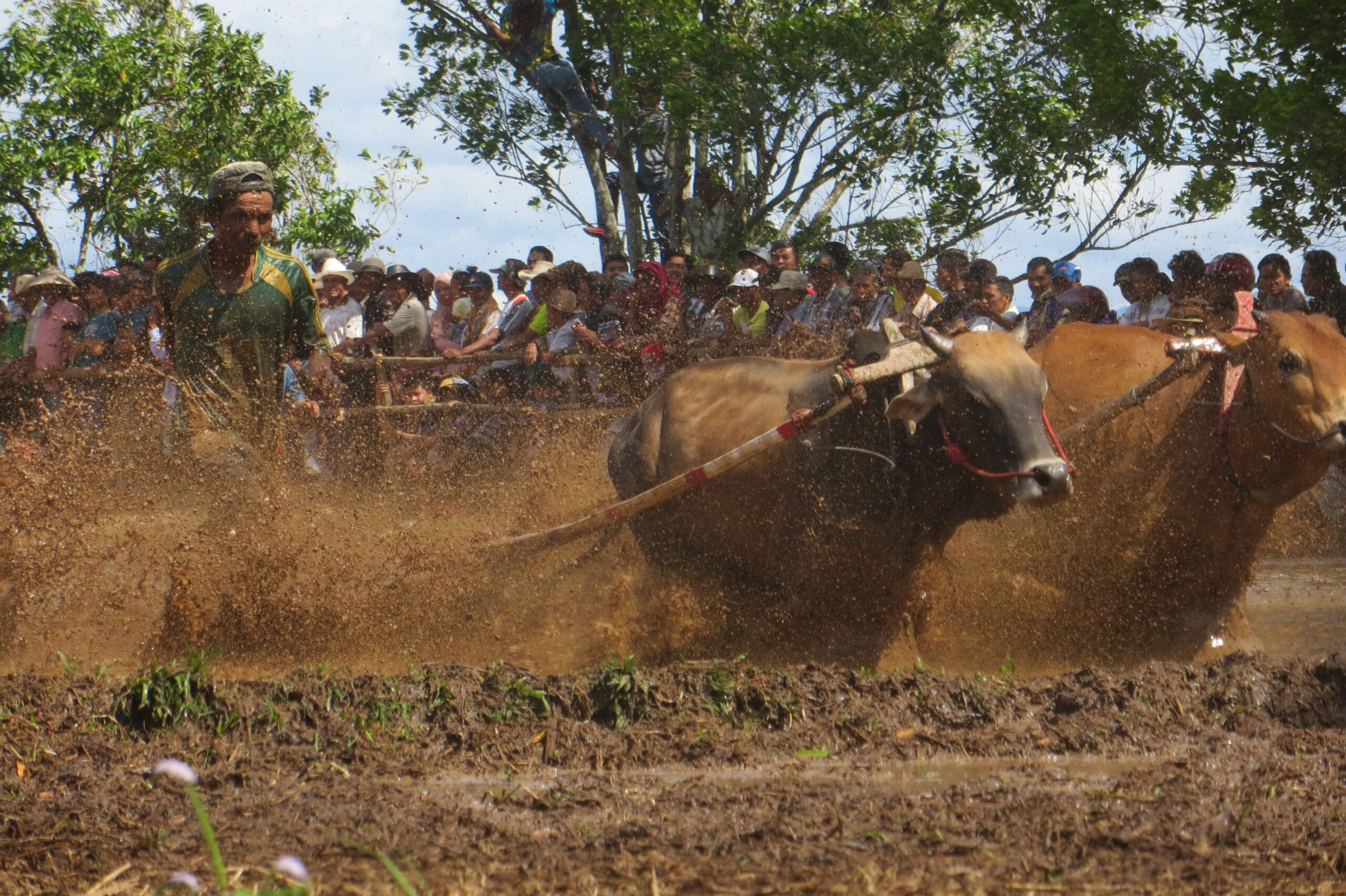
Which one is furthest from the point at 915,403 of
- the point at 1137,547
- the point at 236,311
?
the point at 236,311

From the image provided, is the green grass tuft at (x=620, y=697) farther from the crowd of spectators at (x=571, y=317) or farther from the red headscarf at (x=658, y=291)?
the red headscarf at (x=658, y=291)

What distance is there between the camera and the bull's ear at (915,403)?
6.70m

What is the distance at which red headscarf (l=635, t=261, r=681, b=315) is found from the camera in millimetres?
11156

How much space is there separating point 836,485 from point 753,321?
3655mm

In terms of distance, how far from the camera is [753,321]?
10.7m

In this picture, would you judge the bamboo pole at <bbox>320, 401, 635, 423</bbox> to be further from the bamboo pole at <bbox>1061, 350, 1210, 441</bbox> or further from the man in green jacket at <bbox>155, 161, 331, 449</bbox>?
the bamboo pole at <bbox>1061, 350, 1210, 441</bbox>

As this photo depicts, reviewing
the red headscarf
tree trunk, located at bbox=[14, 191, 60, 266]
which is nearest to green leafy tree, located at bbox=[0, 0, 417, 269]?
tree trunk, located at bbox=[14, 191, 60, 266]

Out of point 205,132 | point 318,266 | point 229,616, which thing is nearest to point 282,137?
point 205,132

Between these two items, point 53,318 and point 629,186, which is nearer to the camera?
point 53,318

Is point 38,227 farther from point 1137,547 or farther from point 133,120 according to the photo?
point 1137,547

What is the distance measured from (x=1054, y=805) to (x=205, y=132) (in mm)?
14270

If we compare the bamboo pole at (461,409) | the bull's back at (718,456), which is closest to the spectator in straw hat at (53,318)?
the bamboo pole at (461,409)

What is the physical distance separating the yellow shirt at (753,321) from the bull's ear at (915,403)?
391cm

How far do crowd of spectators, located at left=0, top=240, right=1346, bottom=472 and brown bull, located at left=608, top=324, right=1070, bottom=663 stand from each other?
195cm
